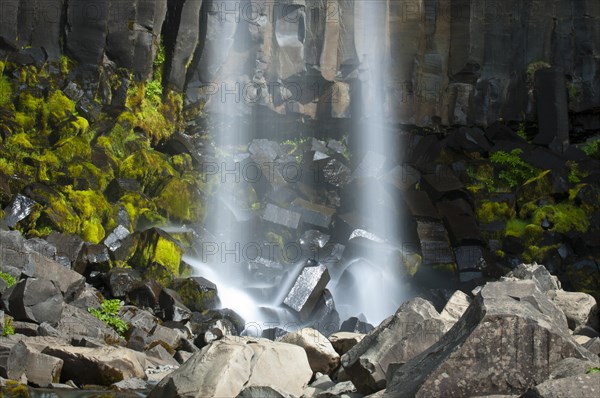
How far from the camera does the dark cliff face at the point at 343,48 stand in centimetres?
2392

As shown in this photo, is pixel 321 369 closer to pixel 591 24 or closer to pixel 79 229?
pixel 79 229

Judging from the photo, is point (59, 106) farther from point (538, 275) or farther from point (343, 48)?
point (538, 275)

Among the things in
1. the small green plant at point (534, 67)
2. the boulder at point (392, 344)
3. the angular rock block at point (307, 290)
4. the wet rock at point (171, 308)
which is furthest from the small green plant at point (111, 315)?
the small green plant at point (534, 67)

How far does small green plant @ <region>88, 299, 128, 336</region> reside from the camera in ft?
48.1

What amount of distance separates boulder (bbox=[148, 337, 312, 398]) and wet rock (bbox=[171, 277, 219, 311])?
6727 millimetres

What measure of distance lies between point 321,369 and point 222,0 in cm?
1625

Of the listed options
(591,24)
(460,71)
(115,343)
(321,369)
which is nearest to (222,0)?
(460,71)

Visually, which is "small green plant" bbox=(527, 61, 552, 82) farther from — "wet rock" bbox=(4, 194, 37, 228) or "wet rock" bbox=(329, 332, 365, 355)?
"wet rock" bbox=(4, 194, 37, 228)

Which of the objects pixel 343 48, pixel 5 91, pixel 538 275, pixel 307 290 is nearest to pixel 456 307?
pixel 538 275

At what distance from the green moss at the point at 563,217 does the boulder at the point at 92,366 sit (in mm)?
14251

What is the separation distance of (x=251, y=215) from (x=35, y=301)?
955 centimetres

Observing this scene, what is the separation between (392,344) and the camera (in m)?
10.4

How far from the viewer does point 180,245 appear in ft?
62.1

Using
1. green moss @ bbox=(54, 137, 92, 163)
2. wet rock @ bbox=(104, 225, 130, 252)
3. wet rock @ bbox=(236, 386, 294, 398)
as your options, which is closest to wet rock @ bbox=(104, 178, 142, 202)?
green moss @ bbox=(54, 137, 92, 163)
